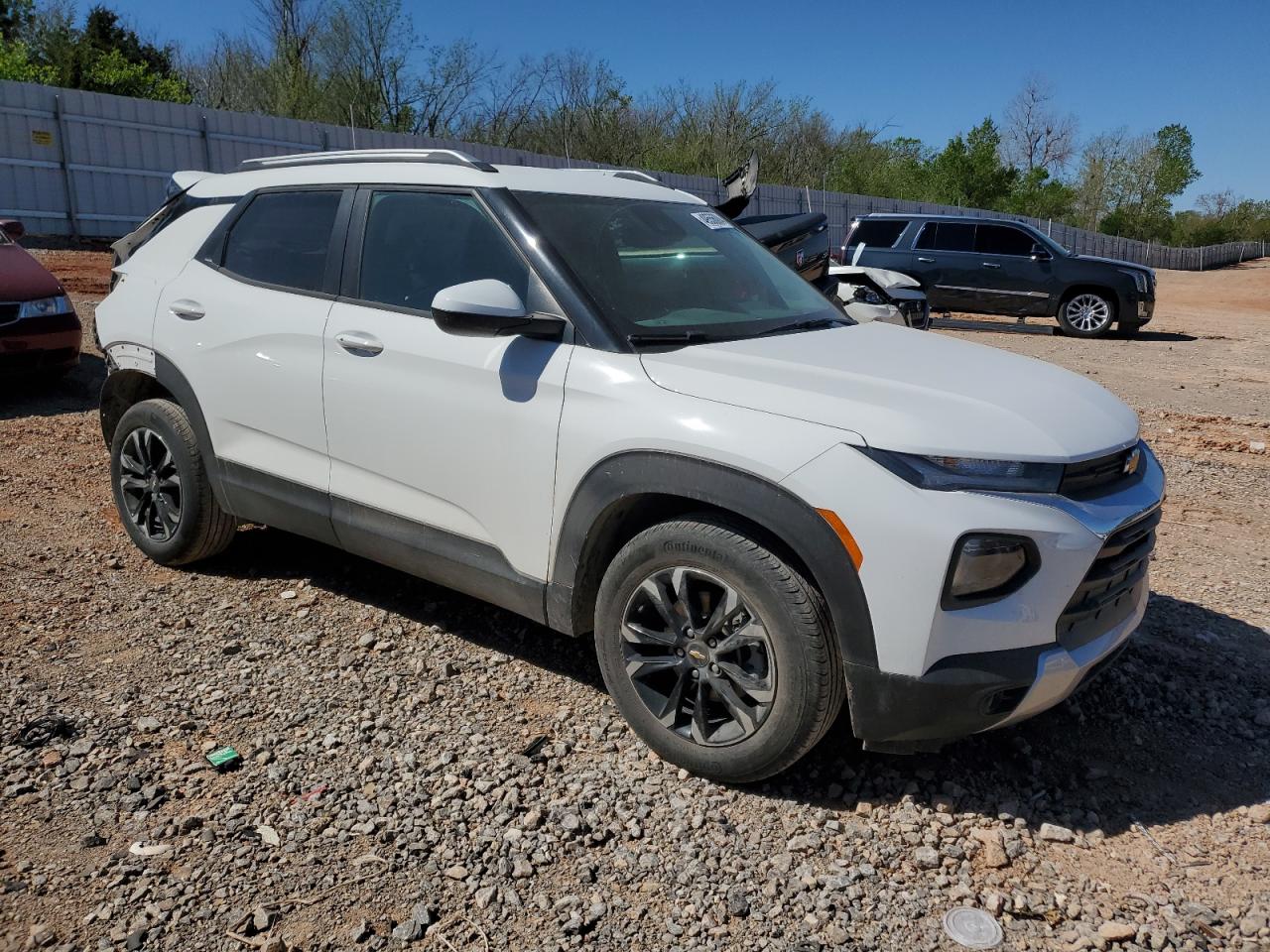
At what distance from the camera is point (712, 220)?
4.27m

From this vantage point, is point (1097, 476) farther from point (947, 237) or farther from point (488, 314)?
point (947, 237)

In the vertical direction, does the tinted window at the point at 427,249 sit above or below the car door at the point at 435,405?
above

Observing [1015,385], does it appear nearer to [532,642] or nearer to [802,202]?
[532,642]

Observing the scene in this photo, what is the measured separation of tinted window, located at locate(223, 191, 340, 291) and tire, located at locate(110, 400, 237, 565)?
75 centimetres

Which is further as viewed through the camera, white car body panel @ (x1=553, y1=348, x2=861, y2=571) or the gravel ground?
white car body panel @ (x1=553, y1=348, x2=861, y2=571)

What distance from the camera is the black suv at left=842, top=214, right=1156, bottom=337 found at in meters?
15.9

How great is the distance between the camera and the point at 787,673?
9.23 feet

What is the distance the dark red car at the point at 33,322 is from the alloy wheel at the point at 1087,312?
46.0 feet

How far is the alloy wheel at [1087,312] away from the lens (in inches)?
631

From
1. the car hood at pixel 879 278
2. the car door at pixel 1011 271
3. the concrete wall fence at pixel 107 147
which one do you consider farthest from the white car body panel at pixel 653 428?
the car door at pixel 1011 271

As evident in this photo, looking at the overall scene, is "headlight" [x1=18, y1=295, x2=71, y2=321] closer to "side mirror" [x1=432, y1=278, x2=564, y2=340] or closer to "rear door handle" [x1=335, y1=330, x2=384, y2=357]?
"rear door handle" [x1=335, y1=330, x2=384, y2=357]

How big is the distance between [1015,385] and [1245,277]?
49.8 metres

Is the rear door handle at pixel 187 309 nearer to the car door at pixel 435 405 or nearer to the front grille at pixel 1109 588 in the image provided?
the car door at pixel 435 405

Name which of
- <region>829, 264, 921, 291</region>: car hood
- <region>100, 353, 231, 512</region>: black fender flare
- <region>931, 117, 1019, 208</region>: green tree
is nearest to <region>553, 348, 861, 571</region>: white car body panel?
<region>100, 353, 231, 512</region>: black fender flare
